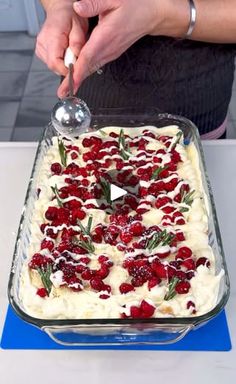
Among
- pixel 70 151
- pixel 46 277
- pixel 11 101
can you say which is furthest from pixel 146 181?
pixel 11 101

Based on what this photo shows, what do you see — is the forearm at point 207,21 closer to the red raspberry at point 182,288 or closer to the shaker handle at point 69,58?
the shaker handle at point 69,58

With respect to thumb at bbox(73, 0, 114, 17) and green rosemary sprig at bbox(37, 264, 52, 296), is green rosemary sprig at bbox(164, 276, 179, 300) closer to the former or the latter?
green rosemary sprig at bbox(37, 264, 52, 296)

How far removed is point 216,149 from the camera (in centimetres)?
108

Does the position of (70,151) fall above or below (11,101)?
above

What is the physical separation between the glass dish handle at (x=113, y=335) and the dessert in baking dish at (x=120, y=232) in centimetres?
2

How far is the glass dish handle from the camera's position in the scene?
693 mm

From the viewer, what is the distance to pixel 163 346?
741 millimetres

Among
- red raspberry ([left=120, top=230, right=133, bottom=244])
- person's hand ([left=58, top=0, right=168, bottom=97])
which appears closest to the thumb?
person's hand ([left=58, top=0, right=168, bottom=97])

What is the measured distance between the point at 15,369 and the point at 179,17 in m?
0.63

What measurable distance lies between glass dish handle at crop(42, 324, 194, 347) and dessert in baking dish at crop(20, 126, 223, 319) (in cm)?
2

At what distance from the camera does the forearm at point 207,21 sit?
0.97 meters

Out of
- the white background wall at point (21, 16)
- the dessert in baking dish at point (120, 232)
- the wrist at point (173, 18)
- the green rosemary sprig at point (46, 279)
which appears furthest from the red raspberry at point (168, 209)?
the white background wall at point (21, 16)

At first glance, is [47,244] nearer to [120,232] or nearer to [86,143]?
[120,232]

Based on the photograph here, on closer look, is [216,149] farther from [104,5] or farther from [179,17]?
[104,5]
